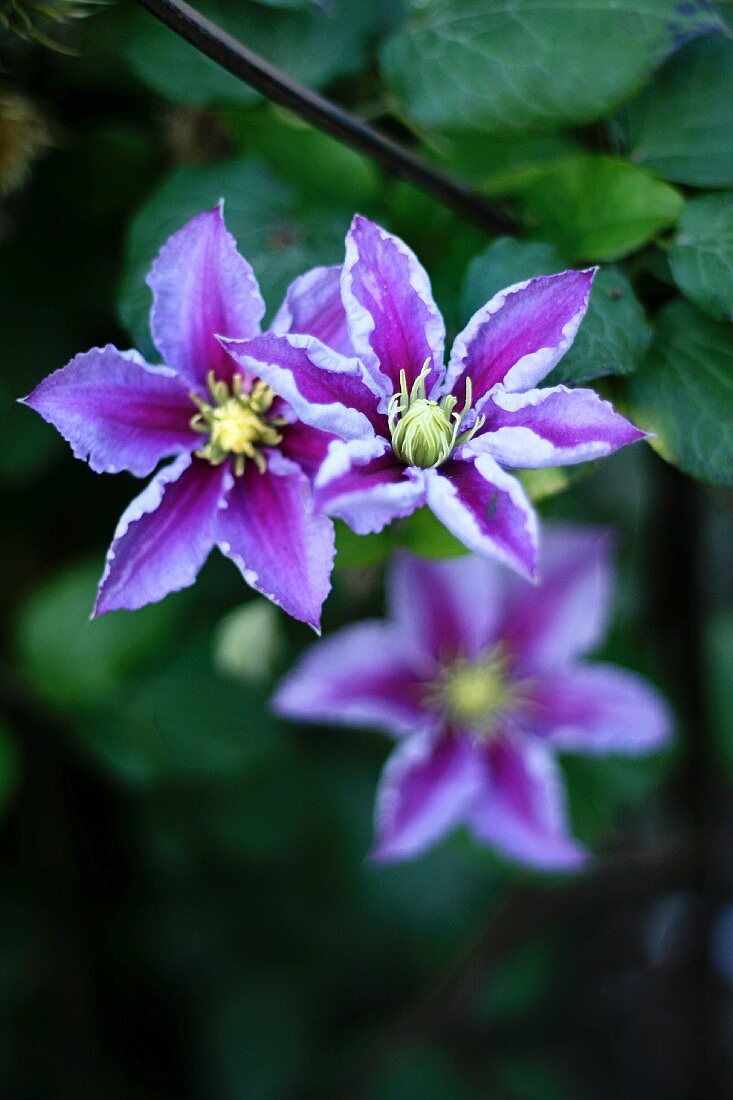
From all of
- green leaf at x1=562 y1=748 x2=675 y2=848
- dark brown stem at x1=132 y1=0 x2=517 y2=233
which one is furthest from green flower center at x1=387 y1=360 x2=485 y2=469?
green leaf at x1=562 y1=748 x2=675 y2=848

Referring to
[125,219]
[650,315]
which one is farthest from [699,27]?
[125,219]

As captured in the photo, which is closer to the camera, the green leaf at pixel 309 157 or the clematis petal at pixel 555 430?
the clematis petal at pixel 555 430

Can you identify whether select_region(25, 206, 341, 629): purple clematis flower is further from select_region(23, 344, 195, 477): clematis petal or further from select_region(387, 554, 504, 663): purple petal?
select_region(387, 554, 504, 663): purple petal

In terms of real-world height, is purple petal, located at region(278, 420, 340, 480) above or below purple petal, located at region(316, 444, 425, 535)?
below

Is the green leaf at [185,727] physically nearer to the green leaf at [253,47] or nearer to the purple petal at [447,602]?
the purple petal at [447,602]

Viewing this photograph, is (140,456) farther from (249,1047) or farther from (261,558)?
(249,1047)

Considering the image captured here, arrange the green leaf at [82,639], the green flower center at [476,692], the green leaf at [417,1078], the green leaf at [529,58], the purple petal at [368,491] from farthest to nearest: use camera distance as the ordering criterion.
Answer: the green leaf at [417,1078] < the green flower center at [476,692] < the green leaf at [82,639] < the green leaf at [529,58] < the purple petal at [368,491]

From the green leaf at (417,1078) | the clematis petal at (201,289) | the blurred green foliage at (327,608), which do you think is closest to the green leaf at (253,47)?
the blurred green foliage at (327,608)

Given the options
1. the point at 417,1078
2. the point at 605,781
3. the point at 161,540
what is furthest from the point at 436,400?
the point at 417,1078
